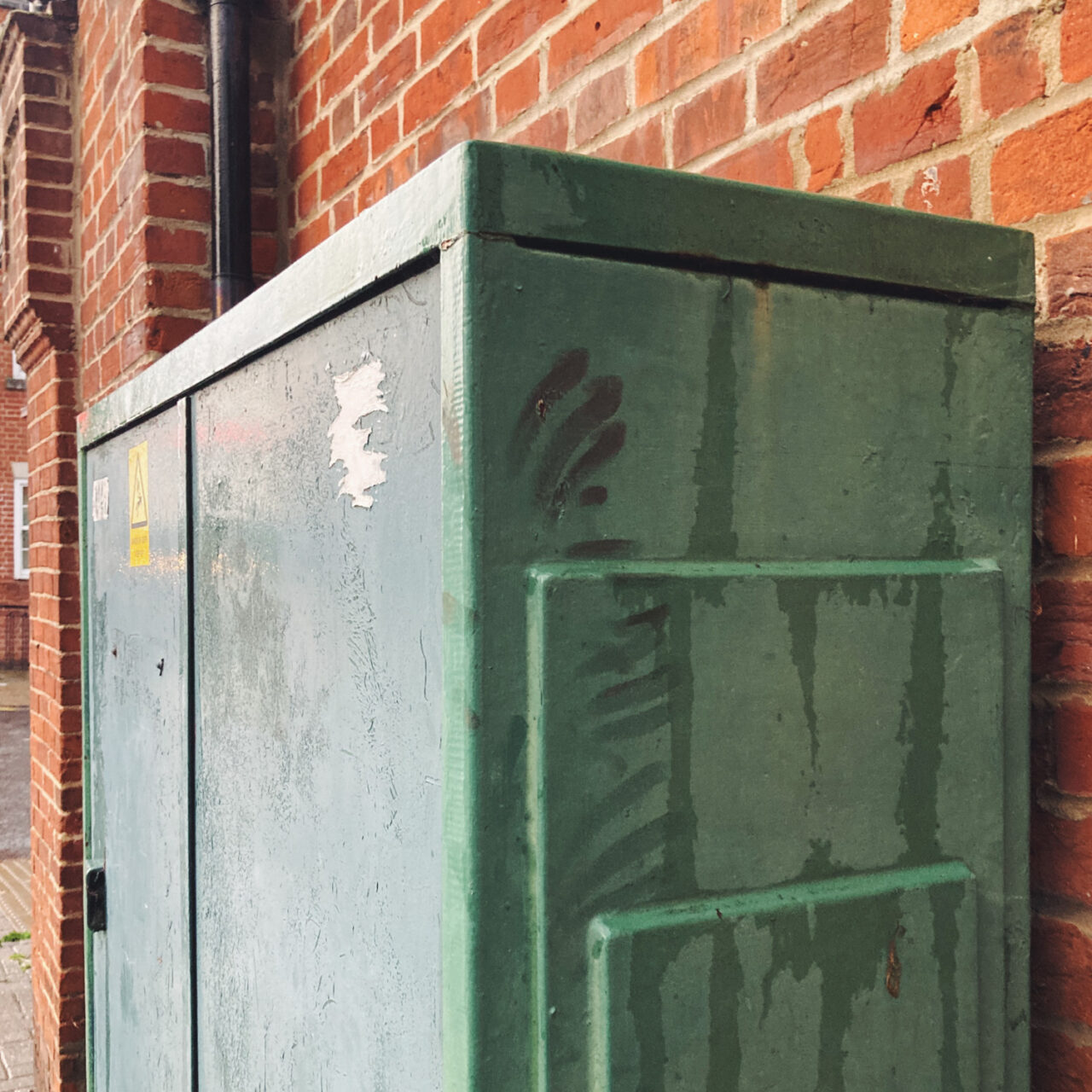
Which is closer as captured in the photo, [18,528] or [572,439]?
[572,439]

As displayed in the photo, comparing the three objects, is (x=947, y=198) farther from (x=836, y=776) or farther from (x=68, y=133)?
(x=68, y=133)

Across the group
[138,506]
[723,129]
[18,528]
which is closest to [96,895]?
[138,506]

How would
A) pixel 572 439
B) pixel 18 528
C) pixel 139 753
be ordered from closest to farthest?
pixel 572 439, pixel 139 753, pixel 18 528

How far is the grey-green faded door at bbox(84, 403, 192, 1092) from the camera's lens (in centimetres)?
143

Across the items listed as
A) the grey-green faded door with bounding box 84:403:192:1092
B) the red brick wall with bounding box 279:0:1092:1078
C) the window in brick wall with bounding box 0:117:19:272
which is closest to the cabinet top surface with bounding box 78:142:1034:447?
the red brick wall with bounding box 279:0:1092:1078

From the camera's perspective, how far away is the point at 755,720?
0.82 metres

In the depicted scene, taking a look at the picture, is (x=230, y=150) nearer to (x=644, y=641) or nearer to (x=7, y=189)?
(x=7, y=189)

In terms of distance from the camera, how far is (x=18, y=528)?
54.9 ft

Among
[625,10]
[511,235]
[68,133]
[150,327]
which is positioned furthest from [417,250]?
[68,133]

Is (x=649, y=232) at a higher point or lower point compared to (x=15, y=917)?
higher

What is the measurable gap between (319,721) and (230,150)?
80.5 inches

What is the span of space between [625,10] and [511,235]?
96 cm

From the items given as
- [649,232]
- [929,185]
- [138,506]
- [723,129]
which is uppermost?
[723,129]

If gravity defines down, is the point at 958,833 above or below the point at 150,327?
below
